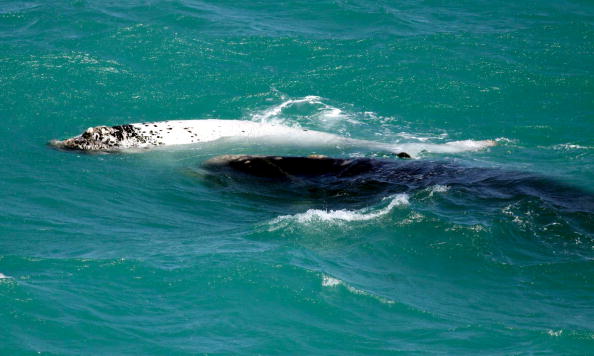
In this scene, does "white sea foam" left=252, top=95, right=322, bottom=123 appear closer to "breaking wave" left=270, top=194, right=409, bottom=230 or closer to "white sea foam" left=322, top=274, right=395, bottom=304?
"breaking wave" left=270, top=194, right=409, bottom=230

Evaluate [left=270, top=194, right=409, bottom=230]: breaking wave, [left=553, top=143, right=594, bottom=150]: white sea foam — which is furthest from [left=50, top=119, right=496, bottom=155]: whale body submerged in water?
[left=270, top=194, right=409, bottom=230]: breaking wave

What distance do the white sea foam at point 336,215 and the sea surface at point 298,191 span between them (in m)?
0.09

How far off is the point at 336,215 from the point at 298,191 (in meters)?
2.50

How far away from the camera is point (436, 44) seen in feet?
113

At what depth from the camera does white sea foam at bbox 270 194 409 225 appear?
19.1 meters

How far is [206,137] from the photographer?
2650 centimetres

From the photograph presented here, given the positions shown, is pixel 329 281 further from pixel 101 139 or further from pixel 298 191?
pixel 101 139

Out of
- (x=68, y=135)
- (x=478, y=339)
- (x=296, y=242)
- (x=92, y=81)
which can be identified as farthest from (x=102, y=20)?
(x=478, y=339)

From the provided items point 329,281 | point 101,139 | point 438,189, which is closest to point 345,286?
point 329,281

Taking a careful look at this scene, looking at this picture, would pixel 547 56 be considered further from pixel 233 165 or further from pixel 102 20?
pixel 102 20

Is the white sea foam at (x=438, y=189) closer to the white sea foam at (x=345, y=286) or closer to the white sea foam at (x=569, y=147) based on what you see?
the white sea foam at (x=345, y=286)

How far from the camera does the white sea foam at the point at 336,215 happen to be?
19.1 meters

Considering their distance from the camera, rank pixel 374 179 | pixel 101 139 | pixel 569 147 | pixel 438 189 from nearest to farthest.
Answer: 1. pixel 438 189
2. pixel 374 179
3. pixel 569 147
4. pixel 101 139

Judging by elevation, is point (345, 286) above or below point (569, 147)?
below
